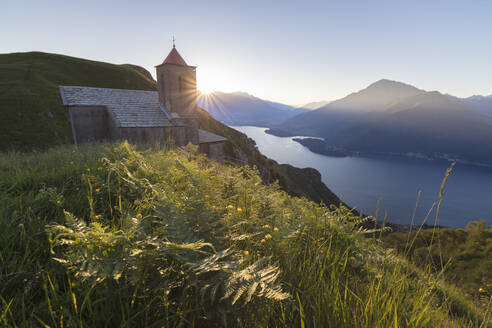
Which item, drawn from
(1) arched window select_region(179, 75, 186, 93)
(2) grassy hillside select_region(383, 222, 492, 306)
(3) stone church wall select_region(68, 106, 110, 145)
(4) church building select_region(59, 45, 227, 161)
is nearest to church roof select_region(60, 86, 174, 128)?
(4) church building select_region(59, 45, 227, 161)

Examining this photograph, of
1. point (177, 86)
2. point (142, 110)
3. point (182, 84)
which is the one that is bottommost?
point (142, 110)

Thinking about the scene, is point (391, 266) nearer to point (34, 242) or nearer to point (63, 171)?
point (34, 242)

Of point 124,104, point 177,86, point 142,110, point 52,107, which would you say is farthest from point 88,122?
point 52,107

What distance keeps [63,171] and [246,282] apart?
17.4 ft

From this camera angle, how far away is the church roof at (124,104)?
69.5 feet

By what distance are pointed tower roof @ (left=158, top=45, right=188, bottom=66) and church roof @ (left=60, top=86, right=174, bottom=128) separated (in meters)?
4.75

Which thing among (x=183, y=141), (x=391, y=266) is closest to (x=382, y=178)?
(x=183, y=141)

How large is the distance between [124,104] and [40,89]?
41.4 m

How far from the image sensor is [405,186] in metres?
103

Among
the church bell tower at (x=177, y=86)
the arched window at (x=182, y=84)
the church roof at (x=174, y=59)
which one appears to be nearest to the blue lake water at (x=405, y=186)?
the church bell tower at (x=177, y=86)

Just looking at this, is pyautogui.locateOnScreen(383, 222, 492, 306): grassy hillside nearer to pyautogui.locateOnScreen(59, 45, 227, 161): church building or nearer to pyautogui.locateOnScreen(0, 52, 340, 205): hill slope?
pyautogui.locateOnScreen(0, 52, 340, 205): hill slope

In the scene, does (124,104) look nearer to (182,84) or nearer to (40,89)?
(182,84)

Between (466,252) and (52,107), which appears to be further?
(52,107)

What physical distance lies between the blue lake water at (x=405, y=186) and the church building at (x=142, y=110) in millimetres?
48380
